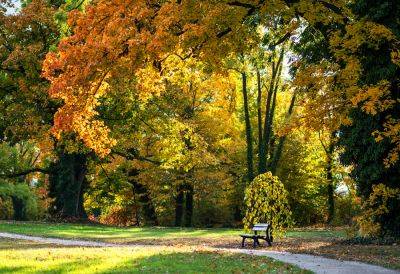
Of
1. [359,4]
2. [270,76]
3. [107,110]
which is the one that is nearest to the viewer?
[359,4]

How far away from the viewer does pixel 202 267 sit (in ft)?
36.9

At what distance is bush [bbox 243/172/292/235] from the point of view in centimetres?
1905

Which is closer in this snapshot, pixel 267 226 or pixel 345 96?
pixel 345 96

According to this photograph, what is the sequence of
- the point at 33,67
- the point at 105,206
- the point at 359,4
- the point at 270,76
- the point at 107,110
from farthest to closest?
the point at 105,206
the point at 270,76
the point at 107,110
the point at 33,67
the point at 359,4

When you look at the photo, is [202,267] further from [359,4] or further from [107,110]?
[107,110]

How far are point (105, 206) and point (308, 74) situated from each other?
34542mm

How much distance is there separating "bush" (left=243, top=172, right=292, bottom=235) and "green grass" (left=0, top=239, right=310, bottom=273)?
17.3ft

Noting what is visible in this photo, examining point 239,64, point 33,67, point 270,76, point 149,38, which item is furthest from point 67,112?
point 270,76

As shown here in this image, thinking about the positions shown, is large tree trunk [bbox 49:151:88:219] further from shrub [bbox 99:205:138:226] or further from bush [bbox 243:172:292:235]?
bush [bbox 243:172:292:235]

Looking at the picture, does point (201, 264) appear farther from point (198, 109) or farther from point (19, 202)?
point (19, 202)

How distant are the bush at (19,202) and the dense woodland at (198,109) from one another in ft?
0.48

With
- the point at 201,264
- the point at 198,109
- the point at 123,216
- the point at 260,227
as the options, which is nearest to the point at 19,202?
the point at 123,216

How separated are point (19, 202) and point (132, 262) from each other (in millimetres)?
29011

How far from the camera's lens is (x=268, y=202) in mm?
19250
